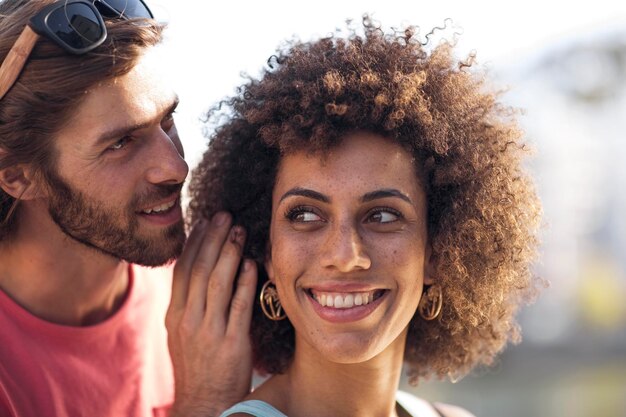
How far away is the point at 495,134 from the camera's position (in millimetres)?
3500

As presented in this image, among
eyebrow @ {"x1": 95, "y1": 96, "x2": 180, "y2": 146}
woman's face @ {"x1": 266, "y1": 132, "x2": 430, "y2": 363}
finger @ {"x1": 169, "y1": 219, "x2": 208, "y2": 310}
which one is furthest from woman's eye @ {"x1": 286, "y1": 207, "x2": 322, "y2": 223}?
eyebrow @ {"x1": 95, "y1": 96, "x2": 180, "y2": 146}

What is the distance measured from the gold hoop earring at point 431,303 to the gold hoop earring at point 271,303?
57cm

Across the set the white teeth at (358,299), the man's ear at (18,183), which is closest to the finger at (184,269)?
the man's ear at (18,183)

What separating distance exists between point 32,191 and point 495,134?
6.85 ft

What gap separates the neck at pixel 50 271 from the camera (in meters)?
4.01

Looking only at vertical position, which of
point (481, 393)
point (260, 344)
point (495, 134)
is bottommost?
point (260, 344)

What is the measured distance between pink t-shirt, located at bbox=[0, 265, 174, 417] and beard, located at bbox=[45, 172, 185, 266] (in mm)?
424

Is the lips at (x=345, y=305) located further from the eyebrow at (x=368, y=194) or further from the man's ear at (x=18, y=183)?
Result: the man's ear at (x=18, y=183)

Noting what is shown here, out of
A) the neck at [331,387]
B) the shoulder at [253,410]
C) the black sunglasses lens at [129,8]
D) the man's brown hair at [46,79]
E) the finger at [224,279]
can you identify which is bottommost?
the shoulder at [253,410]

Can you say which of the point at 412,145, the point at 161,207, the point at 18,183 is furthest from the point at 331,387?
the point at 18,183

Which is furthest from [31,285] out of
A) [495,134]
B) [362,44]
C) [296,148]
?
[495,134]

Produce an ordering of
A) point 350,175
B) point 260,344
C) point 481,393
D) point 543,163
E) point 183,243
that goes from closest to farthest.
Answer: point 350,175 < point 260,344 < point 183,243 < point 481,393 < point 543,163

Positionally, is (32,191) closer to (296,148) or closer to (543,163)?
(296,148)

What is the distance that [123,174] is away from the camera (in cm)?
378
